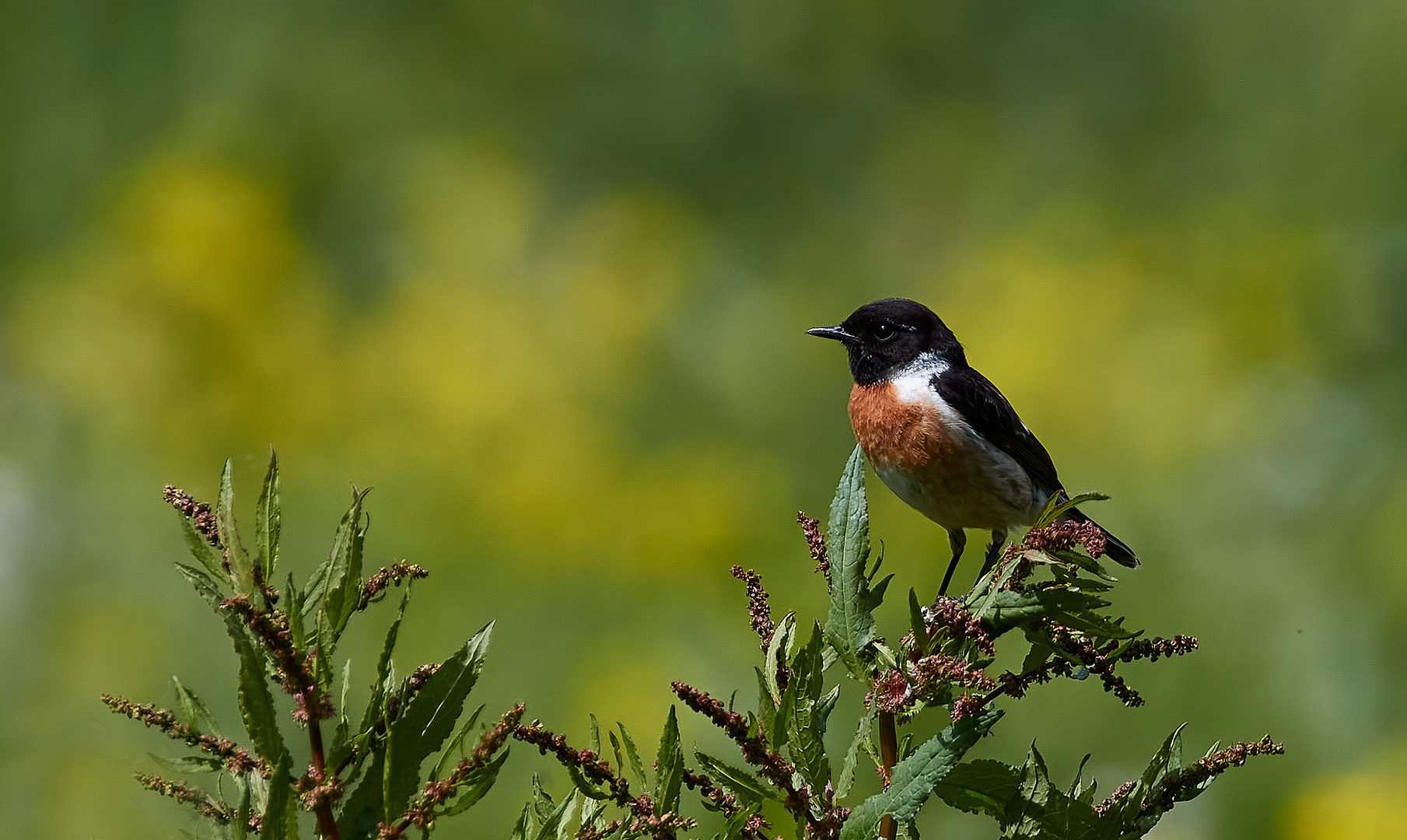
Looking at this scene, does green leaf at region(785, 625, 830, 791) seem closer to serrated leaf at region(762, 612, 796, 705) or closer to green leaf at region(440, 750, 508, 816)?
serrated leaf at region(762, 612, 796, 705)

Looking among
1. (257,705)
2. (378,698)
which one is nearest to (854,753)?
(378,698)

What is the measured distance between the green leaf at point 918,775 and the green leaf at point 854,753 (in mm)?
71

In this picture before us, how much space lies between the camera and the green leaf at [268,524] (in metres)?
1.41

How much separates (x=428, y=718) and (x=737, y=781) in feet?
1.05

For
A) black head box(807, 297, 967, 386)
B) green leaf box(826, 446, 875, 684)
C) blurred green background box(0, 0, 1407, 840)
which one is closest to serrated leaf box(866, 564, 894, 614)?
green leaf box(826, 446, 875, 684)

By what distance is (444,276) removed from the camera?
7.02 m

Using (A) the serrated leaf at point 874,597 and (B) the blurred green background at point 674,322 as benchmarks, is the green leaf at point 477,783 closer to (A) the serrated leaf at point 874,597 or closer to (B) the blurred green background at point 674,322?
(A) the serrated leaf at point 874,597

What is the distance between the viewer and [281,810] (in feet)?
4.25

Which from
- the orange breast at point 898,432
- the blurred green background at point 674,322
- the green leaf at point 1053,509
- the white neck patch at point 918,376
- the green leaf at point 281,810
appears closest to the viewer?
the green leaf at point 281,810

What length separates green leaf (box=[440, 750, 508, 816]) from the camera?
1.40m

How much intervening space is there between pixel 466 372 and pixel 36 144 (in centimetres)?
332

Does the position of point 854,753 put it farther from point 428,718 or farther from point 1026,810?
point 428,718

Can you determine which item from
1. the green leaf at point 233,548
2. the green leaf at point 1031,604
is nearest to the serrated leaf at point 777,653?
the green leaf at point 1031,604

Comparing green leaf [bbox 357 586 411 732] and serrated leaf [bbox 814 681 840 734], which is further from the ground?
serrated leaf [bbox 814 681 840 734]
